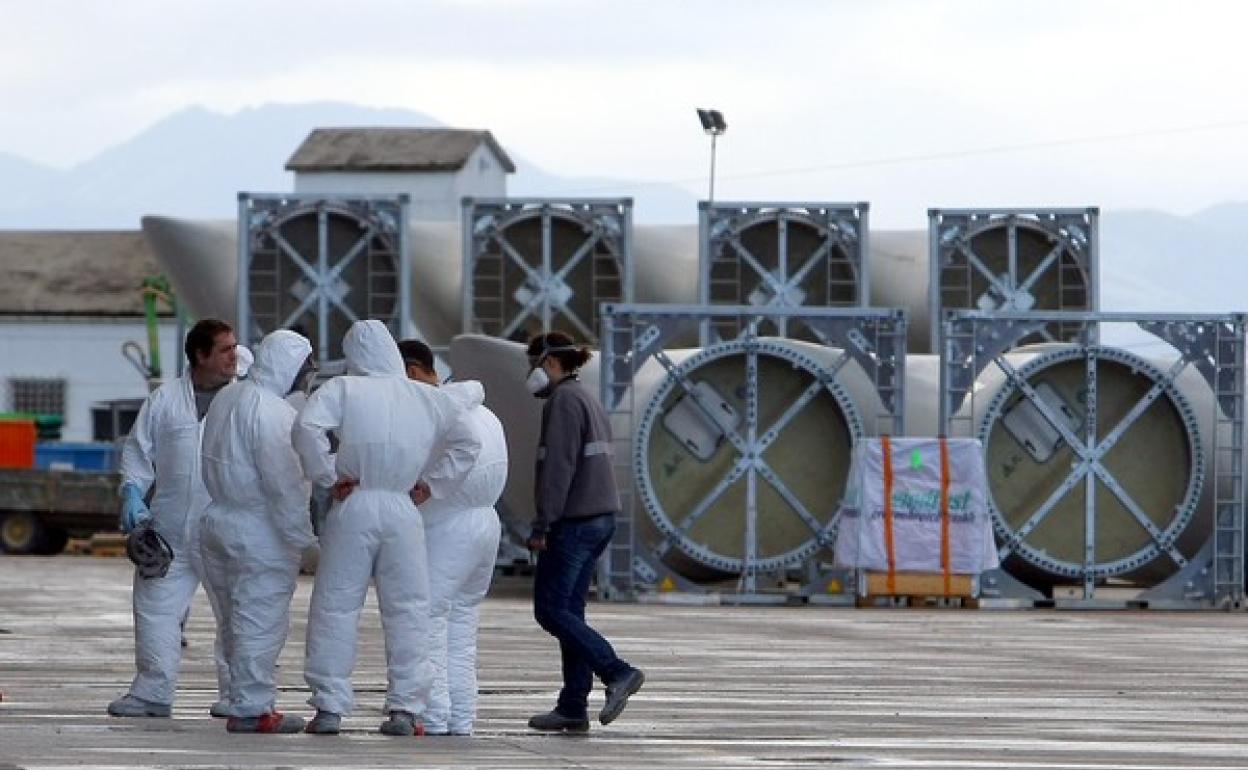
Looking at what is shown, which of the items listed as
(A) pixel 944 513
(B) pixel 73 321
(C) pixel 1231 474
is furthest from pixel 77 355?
(C) pixel 1231 474

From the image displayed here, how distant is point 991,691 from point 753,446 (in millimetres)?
17421

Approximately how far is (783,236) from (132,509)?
2647 cm

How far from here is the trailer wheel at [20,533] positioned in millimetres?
58969

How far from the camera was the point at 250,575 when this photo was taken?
609 inches

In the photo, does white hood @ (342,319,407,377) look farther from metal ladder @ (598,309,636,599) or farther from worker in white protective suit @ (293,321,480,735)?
metal ladder @ (598,309,636,599)

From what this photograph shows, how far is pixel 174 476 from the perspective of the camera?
1677cm

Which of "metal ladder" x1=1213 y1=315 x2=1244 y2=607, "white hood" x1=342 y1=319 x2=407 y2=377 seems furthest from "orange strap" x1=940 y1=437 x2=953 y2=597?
"white hood" x1=342 y1=319 x2=407 y2=377

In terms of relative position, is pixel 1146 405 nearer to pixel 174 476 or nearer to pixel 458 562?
pixel 174 476

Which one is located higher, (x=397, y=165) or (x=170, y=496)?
(x=397, y=165)

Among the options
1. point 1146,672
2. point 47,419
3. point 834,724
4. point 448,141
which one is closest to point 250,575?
point 834,724

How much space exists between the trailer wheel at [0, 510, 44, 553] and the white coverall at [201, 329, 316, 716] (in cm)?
4421

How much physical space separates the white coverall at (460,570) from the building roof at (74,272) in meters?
80.2

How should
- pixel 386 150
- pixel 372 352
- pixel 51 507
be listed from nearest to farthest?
pixel 372 352 → pixel 51 507 → pixel 386 150

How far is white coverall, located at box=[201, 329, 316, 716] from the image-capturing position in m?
15.4
